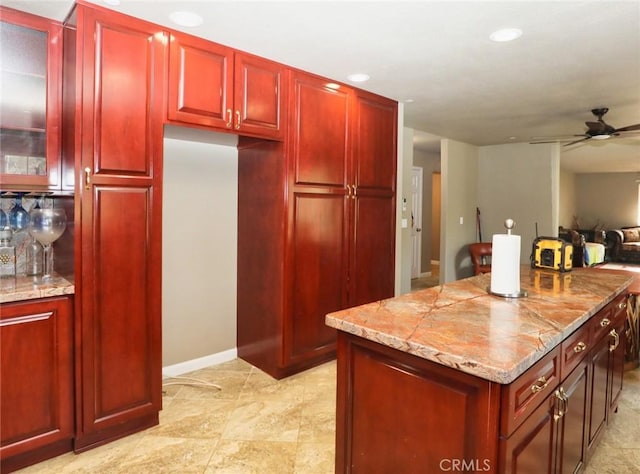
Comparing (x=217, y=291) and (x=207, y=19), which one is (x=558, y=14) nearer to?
(x=207, y=19)

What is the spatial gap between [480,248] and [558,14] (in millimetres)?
3911

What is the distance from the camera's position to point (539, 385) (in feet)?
4.26

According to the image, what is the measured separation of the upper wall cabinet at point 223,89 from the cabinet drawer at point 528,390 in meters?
2.12

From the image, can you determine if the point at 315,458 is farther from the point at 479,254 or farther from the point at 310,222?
the point at 479,254

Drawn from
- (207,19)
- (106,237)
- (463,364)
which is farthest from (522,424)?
(207,19)

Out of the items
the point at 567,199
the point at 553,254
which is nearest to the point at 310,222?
the point at 553,254

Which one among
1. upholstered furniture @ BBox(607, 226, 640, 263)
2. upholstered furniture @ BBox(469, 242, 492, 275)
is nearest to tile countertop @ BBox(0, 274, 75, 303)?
upholstered furniture @ BBox(469, 242, 492, 275)

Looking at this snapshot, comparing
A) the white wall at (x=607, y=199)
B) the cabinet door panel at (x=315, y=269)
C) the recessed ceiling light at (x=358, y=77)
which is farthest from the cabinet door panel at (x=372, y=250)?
the white wall at (x=607, y=199)

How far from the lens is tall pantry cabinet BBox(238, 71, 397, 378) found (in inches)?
115

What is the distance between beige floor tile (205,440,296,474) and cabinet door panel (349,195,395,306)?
145 cm

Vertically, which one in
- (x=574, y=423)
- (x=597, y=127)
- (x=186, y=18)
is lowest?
(x=574, y=423)

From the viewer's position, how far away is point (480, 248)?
221 inches

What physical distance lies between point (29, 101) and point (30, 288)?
39.8 inches

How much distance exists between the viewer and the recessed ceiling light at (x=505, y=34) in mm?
2279
